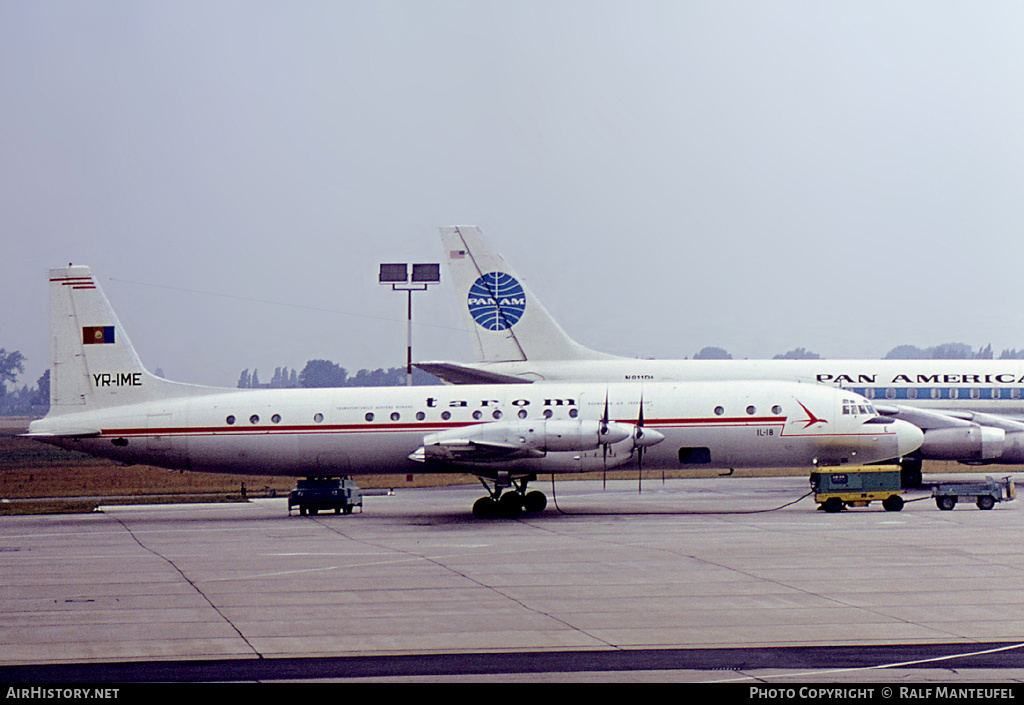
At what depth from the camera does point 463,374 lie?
43.5 m

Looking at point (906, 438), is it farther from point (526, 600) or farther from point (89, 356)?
point (89, 356)

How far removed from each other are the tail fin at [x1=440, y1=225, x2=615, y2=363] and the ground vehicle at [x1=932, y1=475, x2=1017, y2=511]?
16966 mm

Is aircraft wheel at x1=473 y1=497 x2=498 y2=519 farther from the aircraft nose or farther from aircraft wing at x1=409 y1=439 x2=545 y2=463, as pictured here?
the aircraft nose

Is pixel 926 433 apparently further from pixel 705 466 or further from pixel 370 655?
pixel 370 655

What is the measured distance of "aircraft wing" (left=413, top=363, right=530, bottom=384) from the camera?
42938 millimetres

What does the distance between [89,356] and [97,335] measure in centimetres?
75

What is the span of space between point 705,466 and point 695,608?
1798cm

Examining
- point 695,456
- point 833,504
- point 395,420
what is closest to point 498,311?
point 395,420

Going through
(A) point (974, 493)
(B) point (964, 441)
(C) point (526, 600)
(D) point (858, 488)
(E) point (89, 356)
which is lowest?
(C) point (526, 600)

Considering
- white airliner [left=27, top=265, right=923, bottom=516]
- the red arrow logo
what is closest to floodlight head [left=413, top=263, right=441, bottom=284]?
white airliner [left=27, top=265, right=923, bottom=516]

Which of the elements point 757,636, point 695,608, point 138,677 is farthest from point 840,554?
point 138,677

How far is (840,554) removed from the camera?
23.4 meters

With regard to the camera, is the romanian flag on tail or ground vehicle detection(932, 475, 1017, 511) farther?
the romanian flag on tail

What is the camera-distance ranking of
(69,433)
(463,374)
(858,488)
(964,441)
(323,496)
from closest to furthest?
(858,488) → (69,433) → (323,496) → (964,441) → (463,374)
